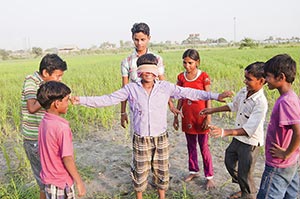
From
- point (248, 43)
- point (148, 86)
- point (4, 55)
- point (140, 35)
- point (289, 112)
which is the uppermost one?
point (248, 43)

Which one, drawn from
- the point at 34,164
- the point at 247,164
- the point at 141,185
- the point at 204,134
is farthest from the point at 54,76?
the point at 247,164

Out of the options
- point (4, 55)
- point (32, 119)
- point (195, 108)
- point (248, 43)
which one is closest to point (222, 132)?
point (195, 108)

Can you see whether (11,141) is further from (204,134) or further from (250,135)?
(250,135)

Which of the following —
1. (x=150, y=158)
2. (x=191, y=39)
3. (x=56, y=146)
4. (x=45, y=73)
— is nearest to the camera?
(x=56, y=146)

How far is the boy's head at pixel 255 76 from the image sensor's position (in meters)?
2.14

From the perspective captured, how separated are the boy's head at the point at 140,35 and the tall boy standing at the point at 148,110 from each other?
0.45 meters

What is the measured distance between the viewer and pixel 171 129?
4.66 metres

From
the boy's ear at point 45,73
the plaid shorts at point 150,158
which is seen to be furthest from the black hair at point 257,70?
the boy's ear at point 45,73

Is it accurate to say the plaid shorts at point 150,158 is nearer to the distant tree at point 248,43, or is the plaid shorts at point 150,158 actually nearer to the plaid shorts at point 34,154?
the plaid shorts at point 34,154

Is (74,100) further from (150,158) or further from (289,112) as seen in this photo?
(289,112)

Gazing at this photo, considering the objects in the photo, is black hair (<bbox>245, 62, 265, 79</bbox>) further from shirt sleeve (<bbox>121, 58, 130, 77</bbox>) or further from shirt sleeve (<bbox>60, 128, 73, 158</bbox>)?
shirt sleeve (<bbox>60, 128, 73, 158</bbox>)

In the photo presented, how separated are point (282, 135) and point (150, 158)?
1.10m

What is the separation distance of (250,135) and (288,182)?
44 cm

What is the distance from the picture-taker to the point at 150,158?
2375 mm
